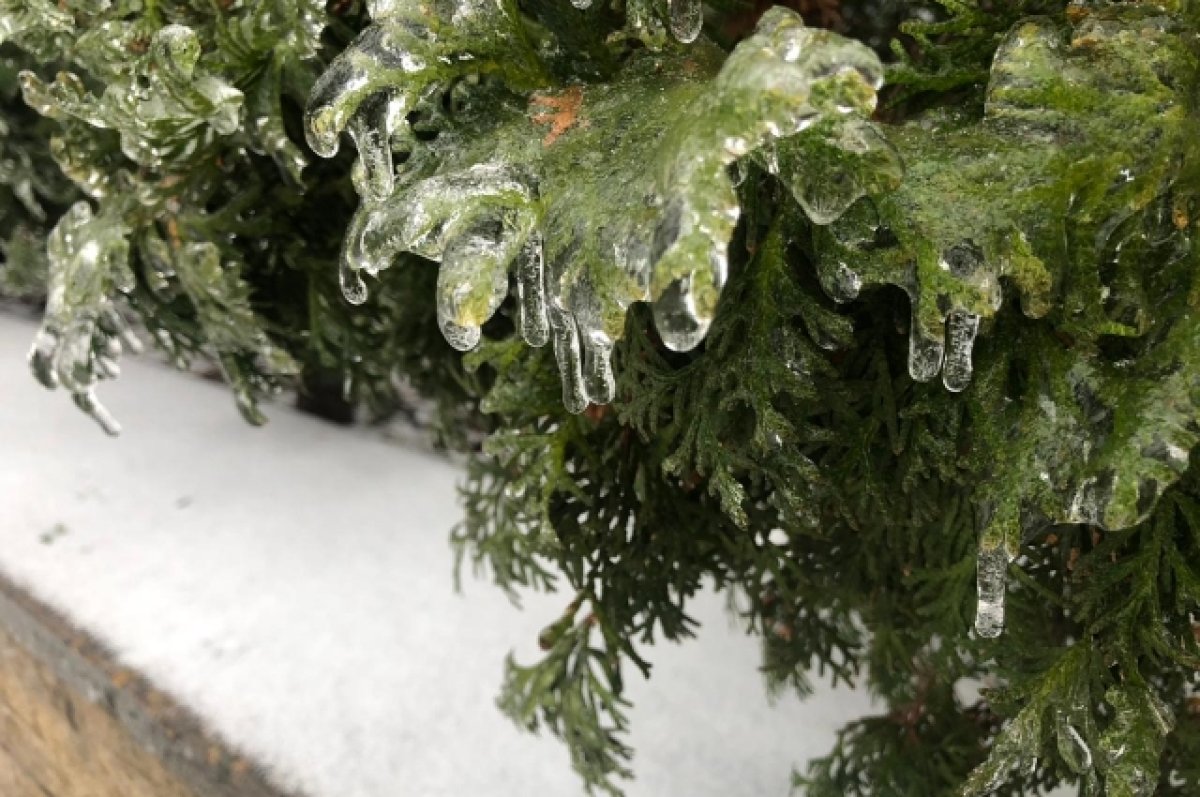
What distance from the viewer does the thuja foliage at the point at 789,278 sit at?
55cm

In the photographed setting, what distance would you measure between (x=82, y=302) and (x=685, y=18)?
34.3 inches

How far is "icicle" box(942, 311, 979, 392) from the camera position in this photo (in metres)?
0.58

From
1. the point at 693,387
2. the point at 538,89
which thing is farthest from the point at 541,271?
the point at 693,387

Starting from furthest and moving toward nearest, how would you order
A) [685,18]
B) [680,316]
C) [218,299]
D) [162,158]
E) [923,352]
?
[218,299] → [162,158] → [685,18] → [923,352] → [680,316]

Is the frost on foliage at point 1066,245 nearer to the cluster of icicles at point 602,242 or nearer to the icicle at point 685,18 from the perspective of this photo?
the cluster of icicles at point 602,242

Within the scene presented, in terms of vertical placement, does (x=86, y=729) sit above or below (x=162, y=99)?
below

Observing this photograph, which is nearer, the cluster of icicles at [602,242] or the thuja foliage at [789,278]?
the cluster of icicles at [602,242]

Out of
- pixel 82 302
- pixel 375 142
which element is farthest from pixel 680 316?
pixel 82 302

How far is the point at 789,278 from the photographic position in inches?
29.1

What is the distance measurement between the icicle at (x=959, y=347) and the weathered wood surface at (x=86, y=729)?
4.18ft

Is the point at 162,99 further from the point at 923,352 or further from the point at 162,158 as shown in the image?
the point at 923,352

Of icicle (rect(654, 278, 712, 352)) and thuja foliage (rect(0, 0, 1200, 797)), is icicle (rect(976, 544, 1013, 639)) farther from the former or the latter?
icicle (rect(654, 278, 712, 352))

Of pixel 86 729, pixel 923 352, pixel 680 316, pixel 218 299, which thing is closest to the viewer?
→ pixel 680 316

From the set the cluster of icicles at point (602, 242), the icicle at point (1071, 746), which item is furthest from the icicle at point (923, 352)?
the icicle at point (1071, 746)
